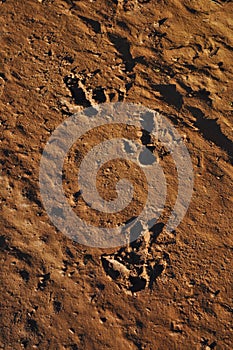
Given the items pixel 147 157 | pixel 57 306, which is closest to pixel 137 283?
pixel 57 306

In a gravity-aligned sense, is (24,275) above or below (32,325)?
above

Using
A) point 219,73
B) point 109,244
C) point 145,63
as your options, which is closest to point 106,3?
point 145,63

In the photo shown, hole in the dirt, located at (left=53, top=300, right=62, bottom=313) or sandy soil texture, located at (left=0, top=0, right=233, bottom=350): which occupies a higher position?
sandy soil texture, located at (left=0, top=0, right=233, bottom=350)

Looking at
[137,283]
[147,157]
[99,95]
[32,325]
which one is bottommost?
[32,325]

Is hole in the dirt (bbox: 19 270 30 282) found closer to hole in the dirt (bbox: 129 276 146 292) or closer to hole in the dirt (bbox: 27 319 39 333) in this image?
hole in the dirt (bbox: 27 319 39 333)

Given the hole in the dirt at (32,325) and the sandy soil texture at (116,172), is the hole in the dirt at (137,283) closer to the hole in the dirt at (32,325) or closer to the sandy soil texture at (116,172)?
the sandy soil texture at (116,172)

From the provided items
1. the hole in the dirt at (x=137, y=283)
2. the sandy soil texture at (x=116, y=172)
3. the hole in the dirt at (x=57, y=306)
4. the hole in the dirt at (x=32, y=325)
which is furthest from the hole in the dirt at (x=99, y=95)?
the hole in the dirt at (x=32, y=325)

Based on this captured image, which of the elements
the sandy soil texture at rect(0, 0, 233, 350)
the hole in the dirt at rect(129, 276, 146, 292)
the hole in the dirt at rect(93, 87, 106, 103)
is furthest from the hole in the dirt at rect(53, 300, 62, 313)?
the hole in the dirt at rect(93, 87, 106, 103)

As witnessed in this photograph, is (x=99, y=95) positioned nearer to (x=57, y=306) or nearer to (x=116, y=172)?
(x=116, y=172)
